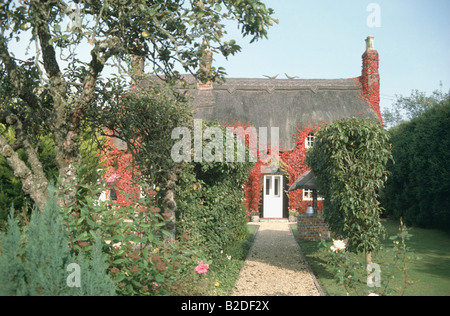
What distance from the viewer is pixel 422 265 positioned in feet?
29.0

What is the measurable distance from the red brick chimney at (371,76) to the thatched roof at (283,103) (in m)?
0.38

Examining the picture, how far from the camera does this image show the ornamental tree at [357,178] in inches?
304

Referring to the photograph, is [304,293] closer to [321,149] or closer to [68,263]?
[321,149]

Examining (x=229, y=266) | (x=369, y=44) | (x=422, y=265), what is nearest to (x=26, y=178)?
(x=229, y=266)

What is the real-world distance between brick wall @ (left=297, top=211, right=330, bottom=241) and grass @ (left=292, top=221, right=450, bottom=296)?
40 centimetres

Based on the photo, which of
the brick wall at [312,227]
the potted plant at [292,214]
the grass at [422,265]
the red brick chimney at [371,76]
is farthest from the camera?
the red brick chimney at [371,76]

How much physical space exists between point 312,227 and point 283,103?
32.5ft

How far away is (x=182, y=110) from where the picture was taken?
6953mm

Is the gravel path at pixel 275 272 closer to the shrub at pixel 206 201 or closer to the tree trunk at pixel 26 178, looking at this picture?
the shrub at pixel 206 201

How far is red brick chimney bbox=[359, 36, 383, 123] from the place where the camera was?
20.2m

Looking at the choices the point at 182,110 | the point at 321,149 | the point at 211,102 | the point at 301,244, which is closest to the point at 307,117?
Answer: the point at 211,102

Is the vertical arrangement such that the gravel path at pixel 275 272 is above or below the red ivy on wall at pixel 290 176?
below

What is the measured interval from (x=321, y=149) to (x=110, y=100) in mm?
4841

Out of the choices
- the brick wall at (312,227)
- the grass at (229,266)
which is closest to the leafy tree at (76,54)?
the grass at (229,266)
